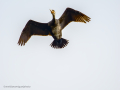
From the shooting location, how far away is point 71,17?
8.19 meters

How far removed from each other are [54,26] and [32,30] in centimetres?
117

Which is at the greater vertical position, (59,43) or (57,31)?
(57,31)

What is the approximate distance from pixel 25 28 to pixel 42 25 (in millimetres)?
789

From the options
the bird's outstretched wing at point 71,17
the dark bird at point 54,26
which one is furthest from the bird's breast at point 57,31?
the bird's outstretched wing at point 71,17

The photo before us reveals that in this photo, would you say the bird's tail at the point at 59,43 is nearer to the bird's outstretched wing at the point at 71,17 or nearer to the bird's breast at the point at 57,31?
the bird's breast at the point at 57,31

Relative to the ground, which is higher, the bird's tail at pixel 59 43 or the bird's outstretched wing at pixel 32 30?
the bird's outstretched wing at pixel 32 30

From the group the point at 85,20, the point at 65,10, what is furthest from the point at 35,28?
the point at 85,20

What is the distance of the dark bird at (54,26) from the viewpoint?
7.94 metres

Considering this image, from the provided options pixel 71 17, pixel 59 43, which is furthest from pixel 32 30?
pixel 71 17

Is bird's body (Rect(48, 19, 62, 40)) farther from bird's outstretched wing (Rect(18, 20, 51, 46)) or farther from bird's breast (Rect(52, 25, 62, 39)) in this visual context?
bird's outstretched wing (Rect(18, 20, 51, 46))

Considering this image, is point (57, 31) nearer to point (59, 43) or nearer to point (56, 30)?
point (56, 30)

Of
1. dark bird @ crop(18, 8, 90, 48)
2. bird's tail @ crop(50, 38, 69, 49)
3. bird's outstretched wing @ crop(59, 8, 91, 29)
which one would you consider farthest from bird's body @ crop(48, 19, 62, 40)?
bird's tail @ crop(50, 38, 69, 49)

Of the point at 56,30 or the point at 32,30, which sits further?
the point at 32,30

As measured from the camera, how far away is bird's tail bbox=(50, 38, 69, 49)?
337 inches
